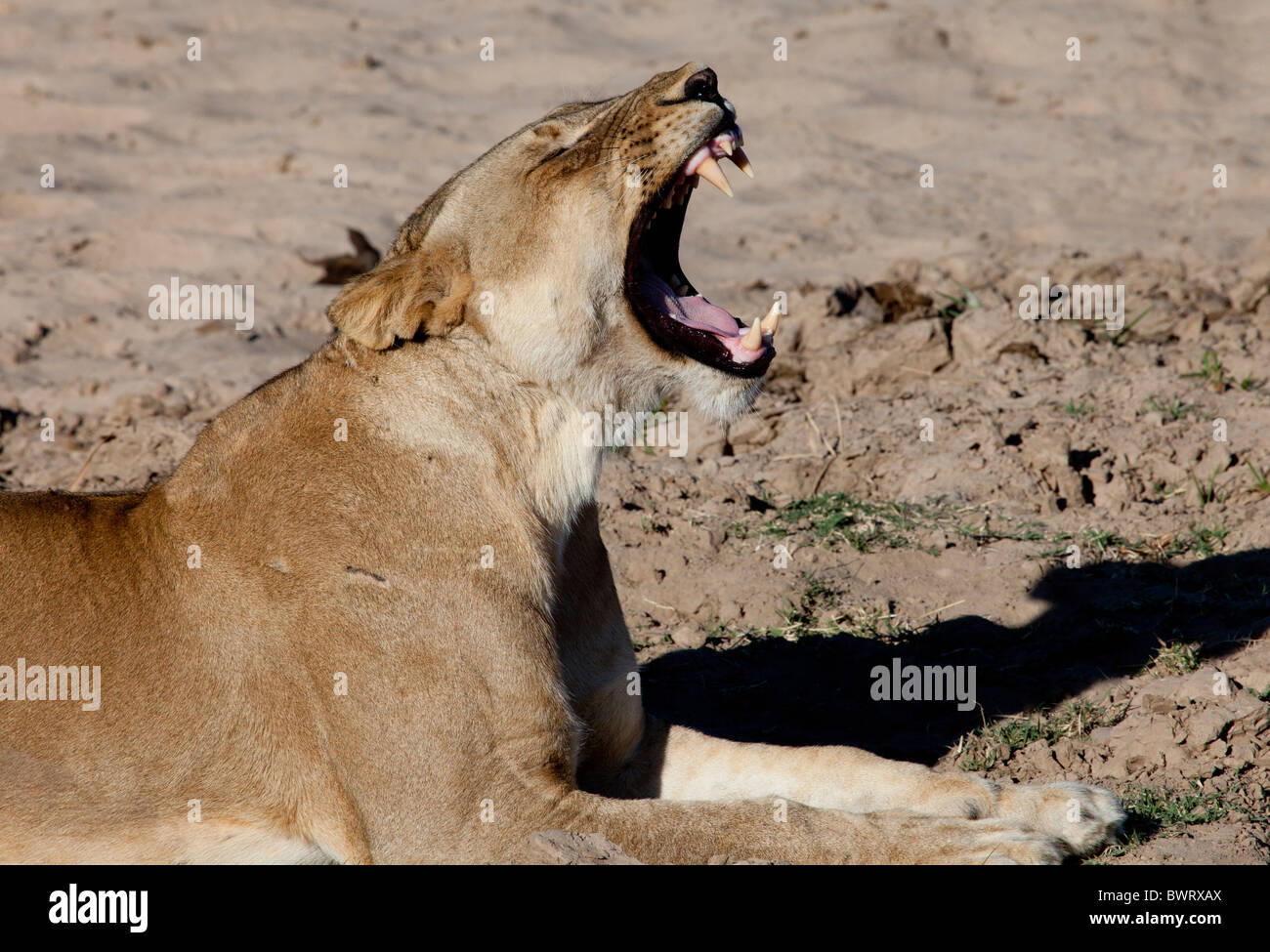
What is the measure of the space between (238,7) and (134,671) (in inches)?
335

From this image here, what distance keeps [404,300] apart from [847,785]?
59.6 inches

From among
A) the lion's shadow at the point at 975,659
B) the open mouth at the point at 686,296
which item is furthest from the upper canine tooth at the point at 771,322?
the lion's shadow at the point at 975,659

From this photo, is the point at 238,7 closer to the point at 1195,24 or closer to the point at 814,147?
the point at 814,147

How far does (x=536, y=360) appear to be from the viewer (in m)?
3.35

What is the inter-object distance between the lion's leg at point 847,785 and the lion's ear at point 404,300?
119 cm

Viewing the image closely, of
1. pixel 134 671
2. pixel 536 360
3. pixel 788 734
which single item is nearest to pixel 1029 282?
pixel 788 734

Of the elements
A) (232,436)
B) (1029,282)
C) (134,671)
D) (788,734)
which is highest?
(1029,282)

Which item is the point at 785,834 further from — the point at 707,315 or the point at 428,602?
→ the point at 707,315

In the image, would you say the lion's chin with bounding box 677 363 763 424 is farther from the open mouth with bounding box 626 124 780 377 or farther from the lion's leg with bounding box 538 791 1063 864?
the lion's leg with bounding box 538 791 1063 864

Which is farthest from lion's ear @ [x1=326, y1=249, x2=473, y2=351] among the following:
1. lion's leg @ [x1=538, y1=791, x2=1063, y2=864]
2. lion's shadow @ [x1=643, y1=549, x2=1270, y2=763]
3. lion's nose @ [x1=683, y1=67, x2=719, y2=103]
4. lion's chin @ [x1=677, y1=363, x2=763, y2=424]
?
lion's shadow @ [x1=643, y1=549, x2=1270, y2=763]

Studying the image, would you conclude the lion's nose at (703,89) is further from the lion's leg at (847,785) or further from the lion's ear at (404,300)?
the lion's leg at (847,785)

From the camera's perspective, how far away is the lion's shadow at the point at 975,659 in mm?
4109

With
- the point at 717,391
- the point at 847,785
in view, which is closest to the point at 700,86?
the point at 717,391

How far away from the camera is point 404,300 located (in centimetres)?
330
